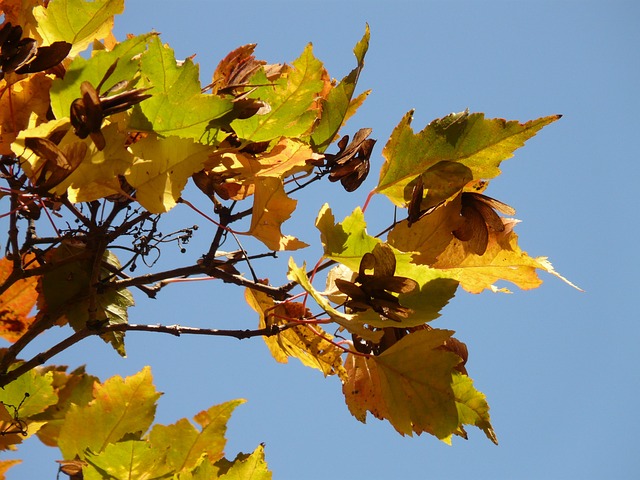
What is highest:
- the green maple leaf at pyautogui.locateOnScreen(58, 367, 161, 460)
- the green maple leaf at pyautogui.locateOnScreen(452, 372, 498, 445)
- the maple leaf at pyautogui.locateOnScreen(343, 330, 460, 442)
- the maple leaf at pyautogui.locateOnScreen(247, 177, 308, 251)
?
the maple leaf at pyautogui.locateOnScreen(247, 177, 308, 251)

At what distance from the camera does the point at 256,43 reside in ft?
2.11

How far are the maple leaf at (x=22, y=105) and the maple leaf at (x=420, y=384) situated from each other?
35cm

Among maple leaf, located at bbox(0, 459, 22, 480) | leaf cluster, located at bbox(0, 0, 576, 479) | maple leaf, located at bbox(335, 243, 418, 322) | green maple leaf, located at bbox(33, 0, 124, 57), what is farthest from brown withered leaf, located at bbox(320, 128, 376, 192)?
maple leaf, located at bbox(0, 459, 22, 480)

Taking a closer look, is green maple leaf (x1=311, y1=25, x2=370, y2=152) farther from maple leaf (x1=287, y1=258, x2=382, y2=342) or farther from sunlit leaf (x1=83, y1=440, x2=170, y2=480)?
sunlit leaf (x1=83, y1=440, x2=170, y2=480)

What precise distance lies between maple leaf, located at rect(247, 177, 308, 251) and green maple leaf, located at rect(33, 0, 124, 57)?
174 millimetres

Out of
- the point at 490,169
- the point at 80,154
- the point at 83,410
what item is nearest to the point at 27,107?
the point at 80,154

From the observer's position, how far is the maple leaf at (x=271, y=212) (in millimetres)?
595

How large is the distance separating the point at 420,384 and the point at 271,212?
7.6 inches

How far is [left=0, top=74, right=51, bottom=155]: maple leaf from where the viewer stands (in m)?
0.58

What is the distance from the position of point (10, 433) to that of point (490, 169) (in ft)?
1.76

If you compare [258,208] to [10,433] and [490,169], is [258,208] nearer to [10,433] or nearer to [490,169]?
[490,169]

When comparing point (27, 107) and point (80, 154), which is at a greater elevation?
point (27, 107)

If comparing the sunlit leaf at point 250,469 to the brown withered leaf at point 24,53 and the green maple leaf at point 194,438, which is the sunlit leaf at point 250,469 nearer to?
the green maple leaf at point 194,438

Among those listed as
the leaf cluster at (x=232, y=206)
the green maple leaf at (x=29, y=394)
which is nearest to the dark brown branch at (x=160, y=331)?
the leaf cluster at (x=232, y=206)
